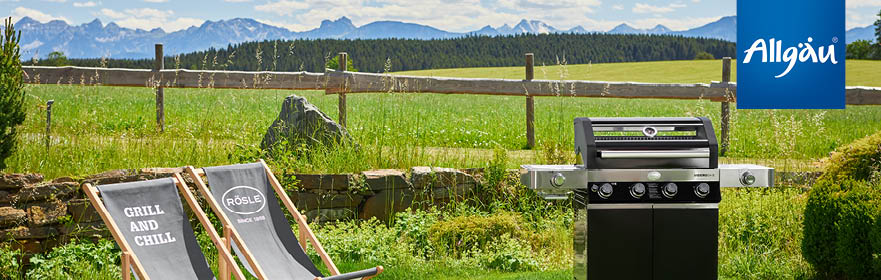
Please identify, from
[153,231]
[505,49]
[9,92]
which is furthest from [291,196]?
[505,49]

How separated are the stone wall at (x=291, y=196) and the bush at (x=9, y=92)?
0.74 feet

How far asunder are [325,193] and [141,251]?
236cm

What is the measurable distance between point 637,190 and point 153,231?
225 centimetres

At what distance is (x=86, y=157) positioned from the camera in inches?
240

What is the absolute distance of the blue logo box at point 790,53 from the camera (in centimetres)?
775

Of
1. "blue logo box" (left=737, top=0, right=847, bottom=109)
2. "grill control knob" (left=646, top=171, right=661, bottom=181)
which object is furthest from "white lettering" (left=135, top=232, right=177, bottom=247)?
"blue logo box" (left=737, top=0, right=847, bottom=109)

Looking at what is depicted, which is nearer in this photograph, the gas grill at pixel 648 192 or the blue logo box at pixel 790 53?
the gas grill at pixel 648 192

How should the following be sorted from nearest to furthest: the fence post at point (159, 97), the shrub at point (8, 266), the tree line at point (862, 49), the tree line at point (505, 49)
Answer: the shrub at point (8, 266) → the fence post at point (159, 97) → the tree line at point (862, 49) → the tree line at point (505, 49)

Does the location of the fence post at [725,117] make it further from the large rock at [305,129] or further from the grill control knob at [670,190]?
the grill control knob at [670,190]

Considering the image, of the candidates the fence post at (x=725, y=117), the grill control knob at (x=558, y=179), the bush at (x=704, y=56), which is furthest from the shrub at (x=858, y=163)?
the bush at (x=704, y=56)

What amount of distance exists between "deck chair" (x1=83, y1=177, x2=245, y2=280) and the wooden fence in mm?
4662

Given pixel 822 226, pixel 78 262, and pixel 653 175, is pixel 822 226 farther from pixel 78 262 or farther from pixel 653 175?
pixel 78 262

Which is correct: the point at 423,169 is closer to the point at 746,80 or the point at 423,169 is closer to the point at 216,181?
the point at 216,181

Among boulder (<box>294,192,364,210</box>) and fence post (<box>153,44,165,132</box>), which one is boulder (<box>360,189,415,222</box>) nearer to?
boulder (<box>294,192,364,210</box>)
